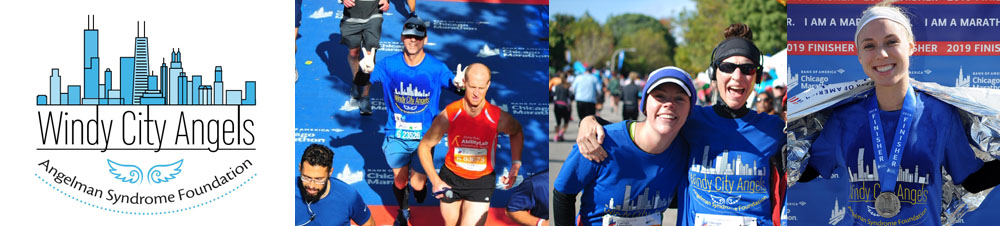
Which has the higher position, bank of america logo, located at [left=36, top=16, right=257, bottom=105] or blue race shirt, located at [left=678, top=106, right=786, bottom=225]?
bank of america logo, located at [left=36, top=16, right=257, bottom=105]

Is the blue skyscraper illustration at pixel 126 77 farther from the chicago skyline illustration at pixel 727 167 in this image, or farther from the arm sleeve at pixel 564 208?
the chicago skyline illustration at pixel 727 167

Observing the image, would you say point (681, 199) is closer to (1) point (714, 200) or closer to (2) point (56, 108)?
(1) point (714, 200)

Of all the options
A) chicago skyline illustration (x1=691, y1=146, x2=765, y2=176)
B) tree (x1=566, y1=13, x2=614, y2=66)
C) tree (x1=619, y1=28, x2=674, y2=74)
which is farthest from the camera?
tree (x1=619, y1=28, x2=674, y2=74)

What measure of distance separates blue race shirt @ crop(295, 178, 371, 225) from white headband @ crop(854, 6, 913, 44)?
2553 mm

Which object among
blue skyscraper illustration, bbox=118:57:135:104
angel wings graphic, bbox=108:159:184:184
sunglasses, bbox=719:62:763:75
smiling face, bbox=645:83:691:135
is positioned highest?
sunglasses, bbox=719:62:763:75

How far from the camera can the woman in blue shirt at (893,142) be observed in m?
4.17

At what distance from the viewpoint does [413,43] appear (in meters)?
4.41

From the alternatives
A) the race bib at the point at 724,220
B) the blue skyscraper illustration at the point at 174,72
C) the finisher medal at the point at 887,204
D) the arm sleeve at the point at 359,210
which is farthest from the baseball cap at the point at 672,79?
the blue skyscraper illustration at the point at 174,72

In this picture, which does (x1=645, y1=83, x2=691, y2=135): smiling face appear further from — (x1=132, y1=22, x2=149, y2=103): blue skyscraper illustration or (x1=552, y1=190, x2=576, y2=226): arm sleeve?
(x1=132, y1=22, x2=149, y2=103): blue skyscraper illustration

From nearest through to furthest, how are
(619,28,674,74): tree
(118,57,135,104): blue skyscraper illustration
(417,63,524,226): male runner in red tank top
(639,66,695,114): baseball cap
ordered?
(639,66,695,114): baseball cap → (118,57,135,104): blue skyscraper illustration → (417,63,524,226): male runner in red tank top → (619,28,674,74): tree

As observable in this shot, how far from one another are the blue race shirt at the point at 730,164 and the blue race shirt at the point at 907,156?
0.28 meters

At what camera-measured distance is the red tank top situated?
14.7 ft

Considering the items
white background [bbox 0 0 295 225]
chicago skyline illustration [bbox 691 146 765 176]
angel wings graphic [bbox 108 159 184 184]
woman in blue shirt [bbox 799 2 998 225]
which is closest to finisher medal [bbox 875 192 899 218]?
woman in blue shirt [bbox 799 2 998 225]

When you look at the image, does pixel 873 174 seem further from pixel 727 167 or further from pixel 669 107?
pixel 669 107
